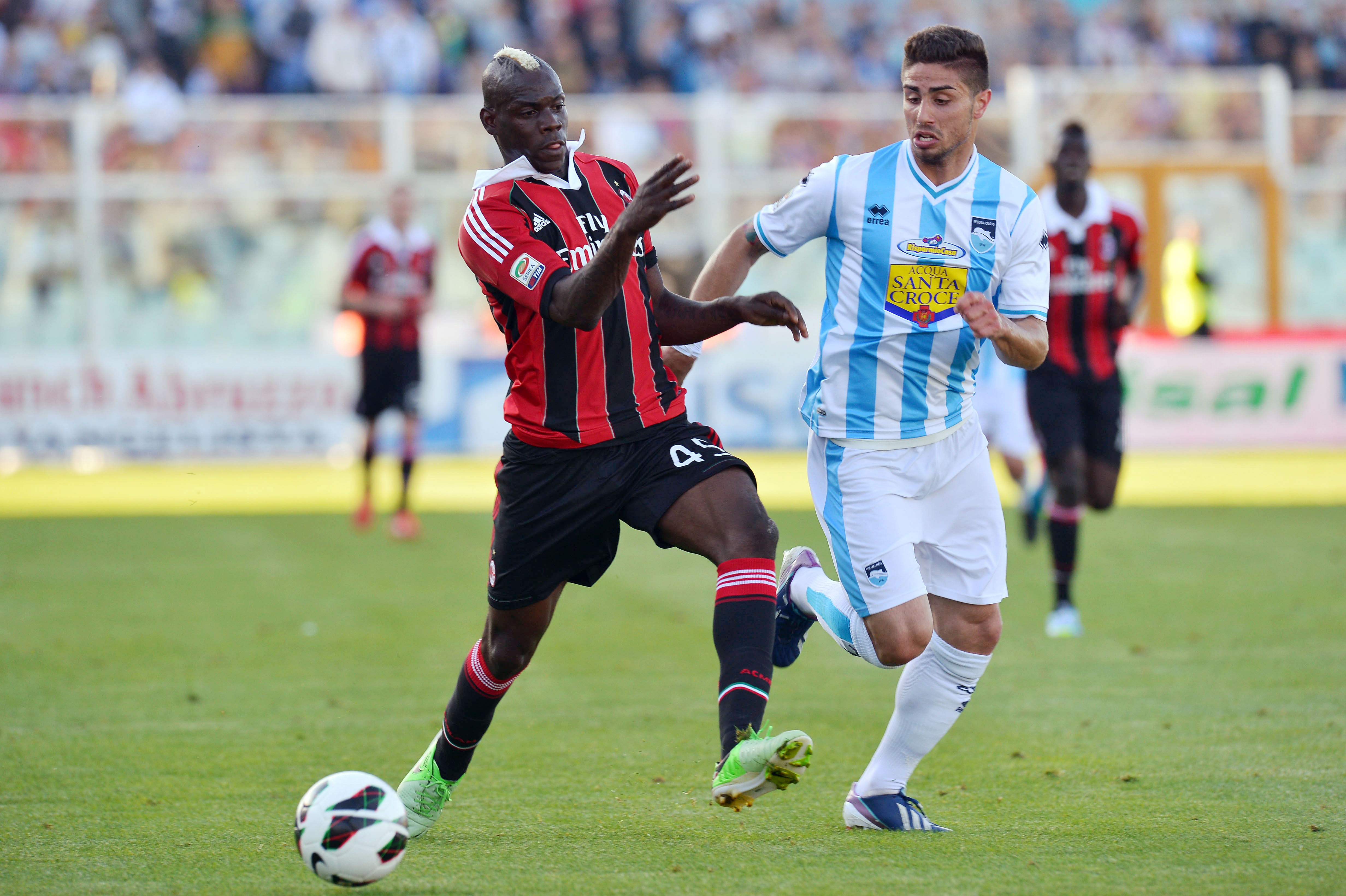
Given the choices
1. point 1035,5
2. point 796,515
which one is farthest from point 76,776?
point 1035,5

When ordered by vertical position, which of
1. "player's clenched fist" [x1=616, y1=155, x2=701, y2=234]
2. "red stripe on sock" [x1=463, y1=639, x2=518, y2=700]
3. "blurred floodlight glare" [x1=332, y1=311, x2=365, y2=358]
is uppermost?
"player's clenched fist" [x1=616, y1=155, x2=701, y2=234]

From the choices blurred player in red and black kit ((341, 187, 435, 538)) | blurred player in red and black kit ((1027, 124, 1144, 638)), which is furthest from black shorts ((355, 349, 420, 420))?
blurred player in red and black kit ((1027, 124, 1144, 638))

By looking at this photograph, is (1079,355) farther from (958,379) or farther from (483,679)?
(483,679)

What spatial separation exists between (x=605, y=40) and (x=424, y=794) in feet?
→ 58.8

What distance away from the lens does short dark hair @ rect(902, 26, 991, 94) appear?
14.9ft

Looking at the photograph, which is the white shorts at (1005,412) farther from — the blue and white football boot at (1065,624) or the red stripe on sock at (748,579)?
the red stripe on sock at (748,579)

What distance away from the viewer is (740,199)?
59.0ft

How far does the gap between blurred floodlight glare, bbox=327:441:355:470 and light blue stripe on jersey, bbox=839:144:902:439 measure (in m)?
12.4

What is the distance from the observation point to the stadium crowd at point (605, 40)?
66.4 feet

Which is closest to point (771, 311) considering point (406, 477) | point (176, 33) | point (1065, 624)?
point (1065, 624)

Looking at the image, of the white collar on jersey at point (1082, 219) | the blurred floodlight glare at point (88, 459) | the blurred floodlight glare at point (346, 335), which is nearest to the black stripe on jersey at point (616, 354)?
the white collar on jersey at point (1082, 219)

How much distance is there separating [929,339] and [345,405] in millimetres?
12596

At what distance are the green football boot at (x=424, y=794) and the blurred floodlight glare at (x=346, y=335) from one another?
1223 centimetres

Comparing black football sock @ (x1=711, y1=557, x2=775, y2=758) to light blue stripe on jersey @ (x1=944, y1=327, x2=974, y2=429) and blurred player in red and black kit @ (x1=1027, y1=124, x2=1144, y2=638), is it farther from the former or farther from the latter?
blurred player in red and black kit @ (x1=1027, y1=124, x2=1144, y2=638)
